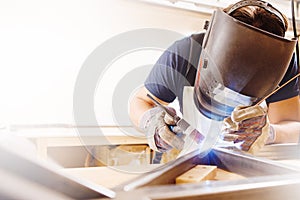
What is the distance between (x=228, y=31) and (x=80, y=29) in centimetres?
186

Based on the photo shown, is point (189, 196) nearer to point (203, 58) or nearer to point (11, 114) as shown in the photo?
point (203, 58)

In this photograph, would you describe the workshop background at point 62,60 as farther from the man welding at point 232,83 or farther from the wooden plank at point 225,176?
the wooden plank at point 225,176

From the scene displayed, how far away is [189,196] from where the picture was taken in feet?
0.94

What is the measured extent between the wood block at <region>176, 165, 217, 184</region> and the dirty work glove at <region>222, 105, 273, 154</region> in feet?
1.08

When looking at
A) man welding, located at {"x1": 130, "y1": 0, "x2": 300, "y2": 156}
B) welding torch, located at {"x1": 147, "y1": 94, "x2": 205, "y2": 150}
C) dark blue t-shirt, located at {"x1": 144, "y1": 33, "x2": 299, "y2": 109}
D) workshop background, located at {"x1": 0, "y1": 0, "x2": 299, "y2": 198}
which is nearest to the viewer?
man welding, located at {"x1": 130, "y1": 0, "x2": 300, "y2": 156}

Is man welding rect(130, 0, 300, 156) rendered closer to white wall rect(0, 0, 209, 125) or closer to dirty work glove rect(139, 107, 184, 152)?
dirty work glove rect(139, 107, 184, 152)

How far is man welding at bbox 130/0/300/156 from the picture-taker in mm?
567

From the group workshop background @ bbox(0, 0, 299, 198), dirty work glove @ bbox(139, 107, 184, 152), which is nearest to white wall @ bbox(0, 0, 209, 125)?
workshop background @ bbox(0, 0, 299, 198)

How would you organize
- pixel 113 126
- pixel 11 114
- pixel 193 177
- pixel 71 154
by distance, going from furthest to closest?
pixel 113 126, pixel 71 154, pixel 11 114, pixel 193 177

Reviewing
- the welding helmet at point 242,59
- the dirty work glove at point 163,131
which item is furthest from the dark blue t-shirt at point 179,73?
the welding helmet at point 242,59

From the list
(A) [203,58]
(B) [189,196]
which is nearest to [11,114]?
(A) [203,58]

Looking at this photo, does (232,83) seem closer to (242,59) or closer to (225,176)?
(242,59)

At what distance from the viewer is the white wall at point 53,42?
205 centimetres

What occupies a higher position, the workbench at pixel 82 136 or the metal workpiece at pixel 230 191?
the metal workpiece at pixel 230 191
